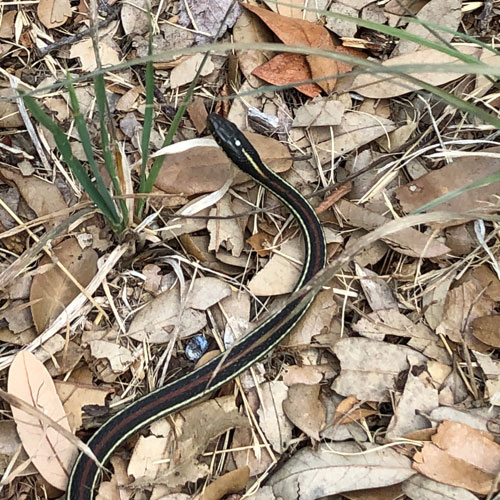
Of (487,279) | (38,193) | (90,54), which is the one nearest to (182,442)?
(38,193)

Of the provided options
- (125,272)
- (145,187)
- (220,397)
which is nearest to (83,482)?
(220,397)

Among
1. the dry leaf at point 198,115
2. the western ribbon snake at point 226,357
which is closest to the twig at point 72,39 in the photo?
the dry leaf at point 198,115

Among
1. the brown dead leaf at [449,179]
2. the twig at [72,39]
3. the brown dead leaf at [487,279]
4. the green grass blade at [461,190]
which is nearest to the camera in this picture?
the green grass blade at [461,190]

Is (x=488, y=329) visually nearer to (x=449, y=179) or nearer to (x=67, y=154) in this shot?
(x=449, y=179)

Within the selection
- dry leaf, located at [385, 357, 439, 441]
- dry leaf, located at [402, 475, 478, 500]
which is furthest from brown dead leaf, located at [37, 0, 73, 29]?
dry leaf, located at [402, 475, 478, 500]

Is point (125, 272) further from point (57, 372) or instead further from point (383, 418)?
point (383, 418)

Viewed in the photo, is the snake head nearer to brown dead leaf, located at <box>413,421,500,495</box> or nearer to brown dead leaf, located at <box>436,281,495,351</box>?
brown dead leaf, located at <box>436,281,495,351</box>

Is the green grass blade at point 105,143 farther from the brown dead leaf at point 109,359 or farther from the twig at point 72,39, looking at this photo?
the twig at point 72,39
